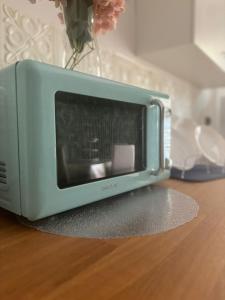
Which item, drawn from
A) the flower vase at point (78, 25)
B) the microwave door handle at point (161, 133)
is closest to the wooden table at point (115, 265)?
the microwave door handle at point (161, 133)

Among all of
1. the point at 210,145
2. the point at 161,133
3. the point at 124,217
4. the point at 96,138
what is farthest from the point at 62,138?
the point at 210,145

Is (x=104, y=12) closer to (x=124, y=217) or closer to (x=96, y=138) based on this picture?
(x=96, y=138)

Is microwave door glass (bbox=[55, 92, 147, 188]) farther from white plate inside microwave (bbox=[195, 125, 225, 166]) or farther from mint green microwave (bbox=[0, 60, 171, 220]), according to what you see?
white plate inside microwave (bbox=[195, 125, 225, 166])

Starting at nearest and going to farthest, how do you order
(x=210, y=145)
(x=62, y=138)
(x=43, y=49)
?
(x=62, y=138) < (x=43, y=49) < (x=210, y=145)

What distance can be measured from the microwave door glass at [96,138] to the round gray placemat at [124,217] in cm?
8

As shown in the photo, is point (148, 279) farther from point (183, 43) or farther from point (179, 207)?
point (183, 43)

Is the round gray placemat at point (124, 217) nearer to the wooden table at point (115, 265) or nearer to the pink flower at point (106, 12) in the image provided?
the wooden table at point (115, 265)

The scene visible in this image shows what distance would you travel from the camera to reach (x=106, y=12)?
0.64 meters

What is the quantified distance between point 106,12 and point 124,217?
20.4 inches

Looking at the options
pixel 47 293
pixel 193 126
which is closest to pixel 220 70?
pixel 193 126

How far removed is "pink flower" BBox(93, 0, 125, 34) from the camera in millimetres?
617

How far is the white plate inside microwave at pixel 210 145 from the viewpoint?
1019 mm

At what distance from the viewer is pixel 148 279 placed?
0.31 meters

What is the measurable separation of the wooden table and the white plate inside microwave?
596 mm
